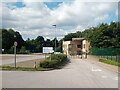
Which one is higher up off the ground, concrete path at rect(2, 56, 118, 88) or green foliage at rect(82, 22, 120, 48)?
green foliage at rect(82, 22, 120, 48)

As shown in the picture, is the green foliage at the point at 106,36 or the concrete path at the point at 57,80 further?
the green foliage at the point at 106,36

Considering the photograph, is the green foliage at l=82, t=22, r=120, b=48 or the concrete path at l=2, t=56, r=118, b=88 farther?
the green foliage at l=82, t=22, r=120, b=48

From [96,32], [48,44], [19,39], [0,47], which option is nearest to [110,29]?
[96,32]

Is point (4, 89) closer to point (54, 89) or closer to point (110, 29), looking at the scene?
point (54, 89)

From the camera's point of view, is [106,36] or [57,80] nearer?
[57,80]

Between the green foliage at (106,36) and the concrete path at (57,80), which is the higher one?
the green foliage at (106,36)

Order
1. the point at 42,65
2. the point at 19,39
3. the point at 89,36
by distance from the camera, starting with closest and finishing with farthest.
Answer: the point at 42,65
the point at 89,36
the point at 19,39

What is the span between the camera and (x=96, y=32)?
285ft

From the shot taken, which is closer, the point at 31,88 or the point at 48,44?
the point at 31,88

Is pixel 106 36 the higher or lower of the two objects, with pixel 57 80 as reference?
higher

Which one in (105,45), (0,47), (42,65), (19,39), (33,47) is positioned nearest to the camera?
(42,65)

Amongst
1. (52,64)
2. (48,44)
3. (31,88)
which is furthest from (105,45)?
(48,44)

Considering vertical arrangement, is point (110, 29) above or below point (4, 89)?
above

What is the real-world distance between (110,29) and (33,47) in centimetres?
7650
